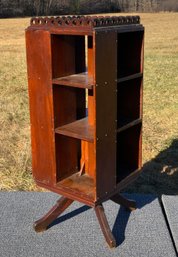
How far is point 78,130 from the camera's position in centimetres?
283

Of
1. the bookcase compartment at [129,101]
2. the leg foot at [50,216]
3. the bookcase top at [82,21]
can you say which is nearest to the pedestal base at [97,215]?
the leg foot at [50,216]

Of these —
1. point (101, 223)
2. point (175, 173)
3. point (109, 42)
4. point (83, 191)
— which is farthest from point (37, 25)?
point (175, 173)

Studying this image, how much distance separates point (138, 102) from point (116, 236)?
0.95 meters

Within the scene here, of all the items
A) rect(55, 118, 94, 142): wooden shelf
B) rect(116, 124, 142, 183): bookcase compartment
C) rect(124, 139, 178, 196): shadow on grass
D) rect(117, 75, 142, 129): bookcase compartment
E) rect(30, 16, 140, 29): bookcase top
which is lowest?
rect(124, 139, 178, 196): shadow on grass

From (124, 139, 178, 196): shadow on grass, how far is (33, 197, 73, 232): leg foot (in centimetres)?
119

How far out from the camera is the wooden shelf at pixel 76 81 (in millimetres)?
2579

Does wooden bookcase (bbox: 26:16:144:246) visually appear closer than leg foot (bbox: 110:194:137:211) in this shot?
Yes

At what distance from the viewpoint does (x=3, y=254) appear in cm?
289

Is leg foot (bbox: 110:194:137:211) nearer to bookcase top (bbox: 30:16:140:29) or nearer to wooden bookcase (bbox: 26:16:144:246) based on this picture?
wooden bookcase (bbox: 26:16:144:246)

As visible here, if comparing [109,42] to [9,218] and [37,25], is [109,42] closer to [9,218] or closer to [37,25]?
[37,25]

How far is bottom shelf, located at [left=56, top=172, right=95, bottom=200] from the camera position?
2.87m

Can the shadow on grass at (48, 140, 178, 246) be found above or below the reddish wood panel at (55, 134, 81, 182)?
below

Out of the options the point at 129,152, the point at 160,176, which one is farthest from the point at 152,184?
the point at 129,152

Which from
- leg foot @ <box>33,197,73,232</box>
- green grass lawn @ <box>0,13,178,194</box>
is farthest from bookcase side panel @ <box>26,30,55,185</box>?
green grass lawn @ <box>0,13,178,194</box>
